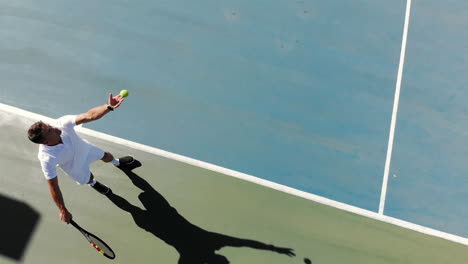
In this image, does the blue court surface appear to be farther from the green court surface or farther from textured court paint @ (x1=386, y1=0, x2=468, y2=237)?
the green court surface

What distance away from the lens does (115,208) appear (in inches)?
214

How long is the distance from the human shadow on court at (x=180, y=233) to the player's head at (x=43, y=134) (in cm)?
183

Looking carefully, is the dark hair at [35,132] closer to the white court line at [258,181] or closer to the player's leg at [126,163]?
the player's leg at [126,163]

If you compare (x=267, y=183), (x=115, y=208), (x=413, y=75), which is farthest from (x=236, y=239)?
(x=413, y=75)

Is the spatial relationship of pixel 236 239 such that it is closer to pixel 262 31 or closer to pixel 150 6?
pixel 262 31

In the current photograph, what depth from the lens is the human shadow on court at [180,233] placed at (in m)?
5.20

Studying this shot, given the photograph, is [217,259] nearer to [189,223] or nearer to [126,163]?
[189,223]

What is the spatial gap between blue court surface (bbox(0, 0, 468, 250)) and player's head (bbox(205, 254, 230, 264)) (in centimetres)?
148

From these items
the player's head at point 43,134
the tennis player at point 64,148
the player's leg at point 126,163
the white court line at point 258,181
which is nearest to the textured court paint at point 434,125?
the white court line at point 258,181

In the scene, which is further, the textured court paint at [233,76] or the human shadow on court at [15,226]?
the textured court paint at [233,76]

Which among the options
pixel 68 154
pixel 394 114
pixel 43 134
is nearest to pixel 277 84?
pixel 394 114

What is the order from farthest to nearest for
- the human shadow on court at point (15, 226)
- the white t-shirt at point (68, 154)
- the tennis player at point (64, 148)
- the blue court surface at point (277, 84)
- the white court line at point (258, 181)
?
the blue court surface at point (277, 84) < the white court line at point (258, 181) < the human shadow on court at point (15, 226) < the white t-shirt at point (68, 154) < the tennis player at point (64, 148)

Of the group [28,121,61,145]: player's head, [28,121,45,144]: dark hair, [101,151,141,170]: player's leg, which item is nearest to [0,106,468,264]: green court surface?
[101,151,141,170]: player's leg

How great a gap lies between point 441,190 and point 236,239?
11.9ft
